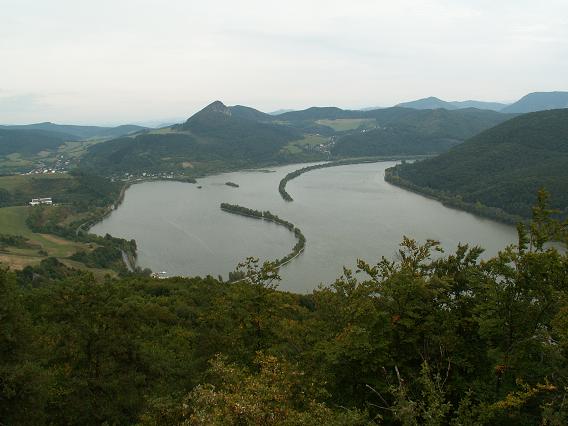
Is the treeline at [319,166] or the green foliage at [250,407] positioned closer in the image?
the green foliage at [250,407]

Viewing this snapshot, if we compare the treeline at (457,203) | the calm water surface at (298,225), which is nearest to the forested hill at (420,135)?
the treeline at (457,203)

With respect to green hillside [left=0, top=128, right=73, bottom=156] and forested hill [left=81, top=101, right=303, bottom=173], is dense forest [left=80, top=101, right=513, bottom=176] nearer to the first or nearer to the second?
forested hill [left=81, top=101, right=303, bottom=173]

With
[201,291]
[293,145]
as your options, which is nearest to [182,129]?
[293,145]

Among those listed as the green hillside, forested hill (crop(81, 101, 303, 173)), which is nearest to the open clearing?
forested hill (crop(81, 101, 303, 173))

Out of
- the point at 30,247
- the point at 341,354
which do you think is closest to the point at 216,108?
the point at 30,247

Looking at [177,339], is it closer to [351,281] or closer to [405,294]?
[351,281]

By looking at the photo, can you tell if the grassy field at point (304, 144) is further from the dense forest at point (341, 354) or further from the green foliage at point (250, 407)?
the green foliage at point (250, 407)
